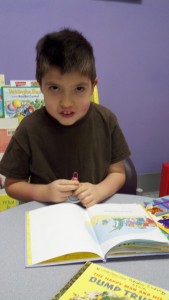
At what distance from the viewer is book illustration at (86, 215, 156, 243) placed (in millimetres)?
624

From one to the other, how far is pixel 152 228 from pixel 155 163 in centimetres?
148

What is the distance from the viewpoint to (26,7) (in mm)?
1570

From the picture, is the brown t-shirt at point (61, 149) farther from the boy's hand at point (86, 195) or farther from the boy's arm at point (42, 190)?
the boy's hand at point (86, 195)

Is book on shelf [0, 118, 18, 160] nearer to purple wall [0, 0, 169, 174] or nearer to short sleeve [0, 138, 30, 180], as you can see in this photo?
purple wall [0, 0, 169, 174]

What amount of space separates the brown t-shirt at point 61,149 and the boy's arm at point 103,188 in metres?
0.03

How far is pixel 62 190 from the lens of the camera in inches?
30.1

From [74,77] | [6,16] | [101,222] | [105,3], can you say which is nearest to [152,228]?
[101,222]

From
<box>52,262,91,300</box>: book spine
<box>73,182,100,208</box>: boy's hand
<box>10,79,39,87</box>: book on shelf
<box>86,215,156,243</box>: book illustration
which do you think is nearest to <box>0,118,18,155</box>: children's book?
<box>10,79,39,87</box>: book on shelf

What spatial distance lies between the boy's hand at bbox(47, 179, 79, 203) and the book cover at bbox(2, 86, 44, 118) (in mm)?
867

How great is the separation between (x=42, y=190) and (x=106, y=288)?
0.37 metres

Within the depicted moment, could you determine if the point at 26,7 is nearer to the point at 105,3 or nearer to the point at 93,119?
the point at 105,3

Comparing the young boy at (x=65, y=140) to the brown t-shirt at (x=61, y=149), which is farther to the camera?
the brown t-shirt at (x=61, y=149)

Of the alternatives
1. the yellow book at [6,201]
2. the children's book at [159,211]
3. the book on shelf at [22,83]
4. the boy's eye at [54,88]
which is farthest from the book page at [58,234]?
the book on shelf at [22,83]

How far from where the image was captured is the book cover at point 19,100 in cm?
155
